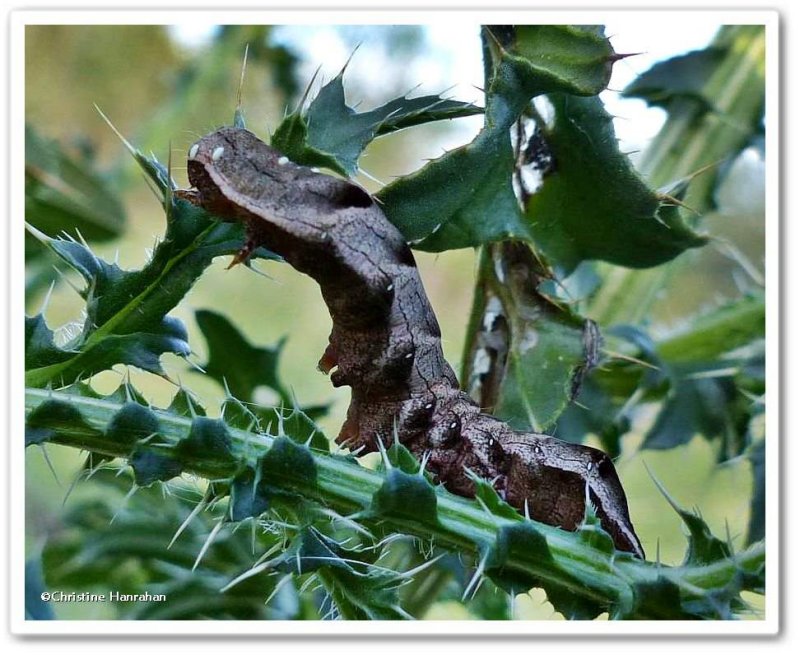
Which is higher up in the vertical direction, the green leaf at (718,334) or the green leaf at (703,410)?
the green leaf at (718,334)

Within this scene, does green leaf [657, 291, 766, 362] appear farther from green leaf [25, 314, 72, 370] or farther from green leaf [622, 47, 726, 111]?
green leaf [25, 314, 72, 370]

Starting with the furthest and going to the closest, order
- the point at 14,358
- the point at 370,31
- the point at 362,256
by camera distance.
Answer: the point at 370,31 < the point at 14,358 < the point at 362,256

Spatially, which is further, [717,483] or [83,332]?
[717,483]

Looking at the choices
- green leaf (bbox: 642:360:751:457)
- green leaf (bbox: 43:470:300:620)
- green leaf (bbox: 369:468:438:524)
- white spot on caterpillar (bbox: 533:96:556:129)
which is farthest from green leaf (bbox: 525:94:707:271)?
green leaf (bbox: 43:470:300:620)

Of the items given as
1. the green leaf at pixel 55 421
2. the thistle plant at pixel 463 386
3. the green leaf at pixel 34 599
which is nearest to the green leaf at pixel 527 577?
the thistle plant at pixel 463 386

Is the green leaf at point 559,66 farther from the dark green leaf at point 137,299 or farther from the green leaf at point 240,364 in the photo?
the green leaf at point 240,364

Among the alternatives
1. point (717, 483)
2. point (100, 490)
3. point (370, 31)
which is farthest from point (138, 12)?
point (717, 483)

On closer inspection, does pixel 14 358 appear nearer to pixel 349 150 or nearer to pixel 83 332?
pixel 83 332
